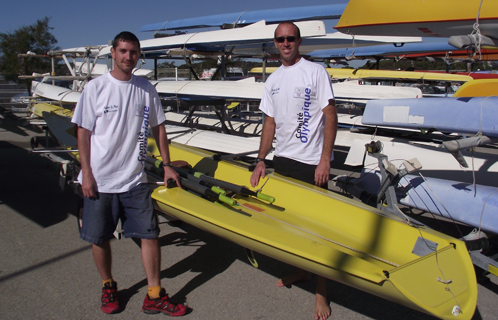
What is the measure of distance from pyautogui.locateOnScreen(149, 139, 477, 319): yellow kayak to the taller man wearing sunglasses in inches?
11.9

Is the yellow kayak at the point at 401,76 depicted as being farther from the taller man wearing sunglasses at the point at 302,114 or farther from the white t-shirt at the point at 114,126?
the white t-shirt at the point at 114,126

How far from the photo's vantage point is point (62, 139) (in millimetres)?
5316

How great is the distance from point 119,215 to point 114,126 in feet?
2.01

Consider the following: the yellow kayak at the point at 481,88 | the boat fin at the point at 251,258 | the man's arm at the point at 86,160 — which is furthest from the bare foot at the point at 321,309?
the yellow kayak at the point at 481,88

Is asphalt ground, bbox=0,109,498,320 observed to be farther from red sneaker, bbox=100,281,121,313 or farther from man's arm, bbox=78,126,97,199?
man's arm, bbox=78,126,97,199

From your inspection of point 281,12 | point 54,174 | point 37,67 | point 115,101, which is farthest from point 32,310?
point 37,67

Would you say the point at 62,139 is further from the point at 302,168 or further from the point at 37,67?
the point at 37,67

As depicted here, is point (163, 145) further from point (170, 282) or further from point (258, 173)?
point (170, 282)

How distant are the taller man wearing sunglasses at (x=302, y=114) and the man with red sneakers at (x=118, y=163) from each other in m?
0.92

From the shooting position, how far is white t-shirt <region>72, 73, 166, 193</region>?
2.21 metres

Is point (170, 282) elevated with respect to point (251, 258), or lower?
lower

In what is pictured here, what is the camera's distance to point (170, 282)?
290 centimetres

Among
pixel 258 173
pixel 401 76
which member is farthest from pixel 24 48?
pixel 258 173

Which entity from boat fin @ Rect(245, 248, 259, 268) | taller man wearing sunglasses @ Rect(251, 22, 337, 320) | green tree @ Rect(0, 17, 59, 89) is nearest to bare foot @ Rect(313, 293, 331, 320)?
taller man wearing sunglasses @ Rect(251, 22, 337, 320)
